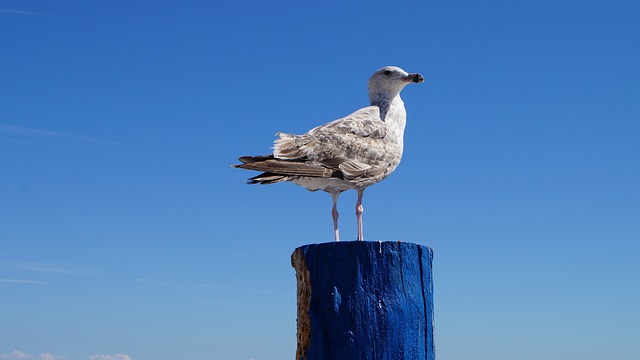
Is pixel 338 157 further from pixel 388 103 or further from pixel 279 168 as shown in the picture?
pixel 388 103

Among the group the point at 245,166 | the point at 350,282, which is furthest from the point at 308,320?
the point at 245,166

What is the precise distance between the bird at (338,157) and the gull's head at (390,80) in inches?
19.8

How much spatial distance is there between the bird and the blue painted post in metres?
2.64

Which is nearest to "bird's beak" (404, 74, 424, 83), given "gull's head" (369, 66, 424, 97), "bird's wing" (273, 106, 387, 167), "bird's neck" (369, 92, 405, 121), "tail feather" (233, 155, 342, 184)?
"gull's head" (369, 66, 424, 97)

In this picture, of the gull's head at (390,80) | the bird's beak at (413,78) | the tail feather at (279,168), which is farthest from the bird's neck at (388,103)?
the tail feather at (279,168)

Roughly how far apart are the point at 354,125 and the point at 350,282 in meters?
4.26

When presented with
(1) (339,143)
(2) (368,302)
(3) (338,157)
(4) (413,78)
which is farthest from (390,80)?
(2) (368,302)

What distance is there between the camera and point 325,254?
526cm

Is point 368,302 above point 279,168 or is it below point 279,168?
below

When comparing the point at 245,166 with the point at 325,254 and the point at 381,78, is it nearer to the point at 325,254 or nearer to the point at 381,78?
the point at 325,254

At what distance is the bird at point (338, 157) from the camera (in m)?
7.95

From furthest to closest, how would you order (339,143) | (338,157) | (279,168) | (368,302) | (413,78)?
(413,78) → (339,143) → (338,157) → (279,168) → (368,302)

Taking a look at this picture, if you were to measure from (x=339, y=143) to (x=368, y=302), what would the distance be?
3.93 meters

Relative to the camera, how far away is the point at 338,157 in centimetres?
Answer: 861
